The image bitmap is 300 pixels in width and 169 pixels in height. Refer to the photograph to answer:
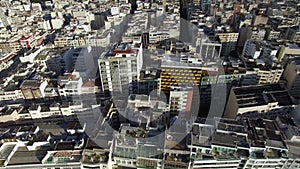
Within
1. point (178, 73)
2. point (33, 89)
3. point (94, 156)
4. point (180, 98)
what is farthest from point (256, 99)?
point (33, 89)

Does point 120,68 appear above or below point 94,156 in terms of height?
above

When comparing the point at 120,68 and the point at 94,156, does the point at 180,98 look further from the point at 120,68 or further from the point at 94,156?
the point at 94,156

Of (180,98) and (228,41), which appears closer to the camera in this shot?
(180,98)

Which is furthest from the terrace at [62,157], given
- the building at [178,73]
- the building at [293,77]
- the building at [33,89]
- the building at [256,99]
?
the building at [293,77]

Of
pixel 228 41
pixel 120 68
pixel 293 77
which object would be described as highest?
pixel 120 68

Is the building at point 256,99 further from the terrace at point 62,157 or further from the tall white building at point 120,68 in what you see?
the terrace at point 62,157

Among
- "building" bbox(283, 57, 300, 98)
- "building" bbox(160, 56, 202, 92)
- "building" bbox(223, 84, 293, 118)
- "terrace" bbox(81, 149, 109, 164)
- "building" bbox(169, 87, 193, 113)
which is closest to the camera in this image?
"terrace" bbox(81, 149, 109, 164)

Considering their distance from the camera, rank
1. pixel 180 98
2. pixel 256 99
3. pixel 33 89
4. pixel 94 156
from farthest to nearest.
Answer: pixel 33 89 < pixel 256 99 < pixel 180 98 < pixel 94 156

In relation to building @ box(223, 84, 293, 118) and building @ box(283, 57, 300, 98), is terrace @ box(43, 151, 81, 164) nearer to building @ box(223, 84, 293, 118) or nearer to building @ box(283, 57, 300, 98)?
building @ box(223, 84, 293, 118)

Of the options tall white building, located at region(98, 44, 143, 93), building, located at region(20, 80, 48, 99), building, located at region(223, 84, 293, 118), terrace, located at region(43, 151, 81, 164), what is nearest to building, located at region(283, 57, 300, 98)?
building, located at region(223, 84, 293, 118)
